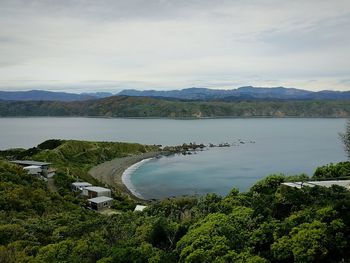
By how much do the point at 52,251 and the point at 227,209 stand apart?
9021mm

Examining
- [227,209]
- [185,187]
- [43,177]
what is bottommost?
[185,187]

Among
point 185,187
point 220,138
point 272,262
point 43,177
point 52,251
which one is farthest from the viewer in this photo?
point 220,138

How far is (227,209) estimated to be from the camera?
1911 cm

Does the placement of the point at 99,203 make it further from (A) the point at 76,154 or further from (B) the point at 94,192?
(A) the point at 76,154

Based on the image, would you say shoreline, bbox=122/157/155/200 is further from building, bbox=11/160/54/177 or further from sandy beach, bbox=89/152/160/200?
building, bbox=11/160/54/177

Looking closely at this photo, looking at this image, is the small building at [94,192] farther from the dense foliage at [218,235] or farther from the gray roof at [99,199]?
the dense foliage at [218,235]

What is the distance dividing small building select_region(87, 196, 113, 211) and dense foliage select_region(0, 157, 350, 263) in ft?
43.2

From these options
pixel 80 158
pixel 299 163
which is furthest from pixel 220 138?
pixel 80 158

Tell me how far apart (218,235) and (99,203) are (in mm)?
21576

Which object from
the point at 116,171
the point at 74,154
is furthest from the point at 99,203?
the point at 74,154

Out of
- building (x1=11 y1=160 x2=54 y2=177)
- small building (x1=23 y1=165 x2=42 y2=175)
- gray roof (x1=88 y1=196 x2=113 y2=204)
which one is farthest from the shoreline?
small building (x1=23 y1=165 x2=42 y2=175)

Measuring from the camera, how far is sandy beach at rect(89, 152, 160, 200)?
51.1m

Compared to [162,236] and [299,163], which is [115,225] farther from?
[299,163]

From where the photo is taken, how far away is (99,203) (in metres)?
34.4
